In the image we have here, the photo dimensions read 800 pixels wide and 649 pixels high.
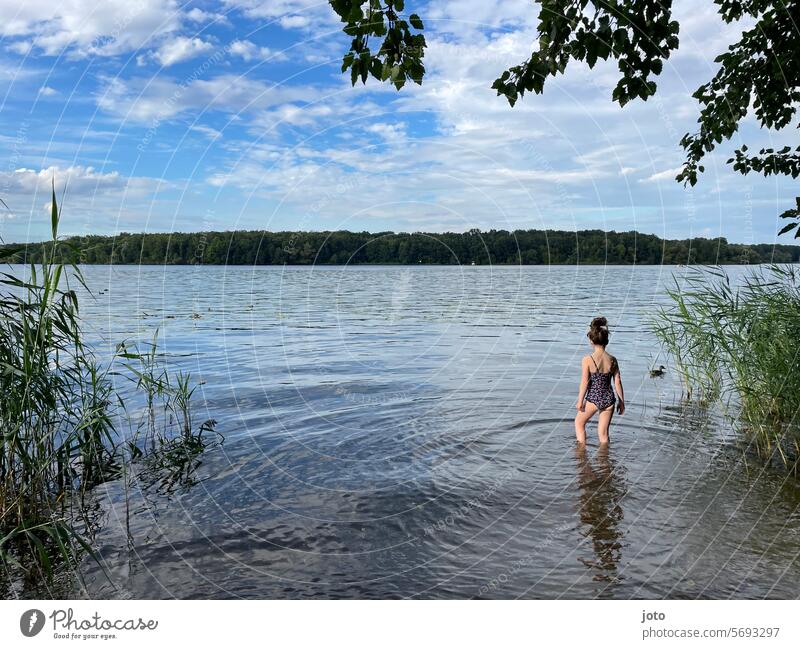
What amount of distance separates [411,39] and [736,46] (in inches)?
328

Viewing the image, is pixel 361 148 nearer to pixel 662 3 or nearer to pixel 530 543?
pixel 662 3

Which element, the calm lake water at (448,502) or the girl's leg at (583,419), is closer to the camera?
the calm lake water at (448,502)

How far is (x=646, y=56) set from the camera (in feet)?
29.6

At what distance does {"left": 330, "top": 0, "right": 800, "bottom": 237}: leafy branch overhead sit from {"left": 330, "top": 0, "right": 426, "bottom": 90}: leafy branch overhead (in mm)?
11

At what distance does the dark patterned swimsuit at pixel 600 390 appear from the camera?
32.7 feet

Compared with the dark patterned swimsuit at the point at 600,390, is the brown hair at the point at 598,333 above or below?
above

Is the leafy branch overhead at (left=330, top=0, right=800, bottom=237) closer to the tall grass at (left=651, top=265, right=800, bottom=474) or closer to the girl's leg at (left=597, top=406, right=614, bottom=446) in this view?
the tall grass at (left=651, top=265, right=800, bottom=474)

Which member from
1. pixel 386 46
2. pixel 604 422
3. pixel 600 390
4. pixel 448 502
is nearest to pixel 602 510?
pixel 448 502

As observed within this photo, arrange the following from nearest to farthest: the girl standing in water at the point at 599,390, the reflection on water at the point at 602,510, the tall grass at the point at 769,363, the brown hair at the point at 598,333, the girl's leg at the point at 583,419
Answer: the reflection on water at the point at 602,510 < the tall grass at the point at 769,363 < the brown hair at the point at 598,333 < the girl standing in water at the point at 599,390 < the girl's leg at the point at 583,419

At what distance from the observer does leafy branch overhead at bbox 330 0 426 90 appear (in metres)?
6.95

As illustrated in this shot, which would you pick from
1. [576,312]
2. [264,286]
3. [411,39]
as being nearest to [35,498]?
[411,39]

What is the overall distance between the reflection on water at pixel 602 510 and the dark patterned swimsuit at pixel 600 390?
2.35 ft

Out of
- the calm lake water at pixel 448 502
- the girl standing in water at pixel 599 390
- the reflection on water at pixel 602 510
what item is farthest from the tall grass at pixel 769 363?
the reflection on water at pixel 602 510

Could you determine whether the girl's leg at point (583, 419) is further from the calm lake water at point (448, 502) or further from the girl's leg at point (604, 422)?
the calm lake water at point (448, 502)
